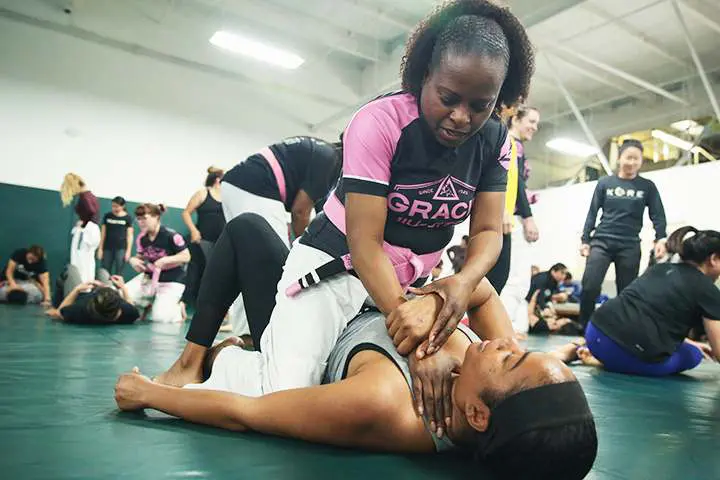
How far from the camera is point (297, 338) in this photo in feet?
4.05

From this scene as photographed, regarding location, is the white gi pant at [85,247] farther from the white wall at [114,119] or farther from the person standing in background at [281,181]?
the person standing in background at [281,181]

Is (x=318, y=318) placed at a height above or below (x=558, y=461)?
above

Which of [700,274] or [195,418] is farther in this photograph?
[700,274]

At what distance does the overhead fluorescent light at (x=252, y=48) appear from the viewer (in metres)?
6.55

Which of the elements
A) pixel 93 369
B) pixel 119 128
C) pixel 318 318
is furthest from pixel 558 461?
pixel 119 128

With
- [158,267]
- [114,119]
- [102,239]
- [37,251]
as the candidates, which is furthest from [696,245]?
[114,119]

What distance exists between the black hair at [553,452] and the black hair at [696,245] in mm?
2029

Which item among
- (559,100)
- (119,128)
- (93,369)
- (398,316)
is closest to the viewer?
(398,316)

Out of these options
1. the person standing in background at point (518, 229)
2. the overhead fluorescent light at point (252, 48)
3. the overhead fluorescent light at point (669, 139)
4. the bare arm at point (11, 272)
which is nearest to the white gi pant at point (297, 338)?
the person standing in background at point (518, 229)

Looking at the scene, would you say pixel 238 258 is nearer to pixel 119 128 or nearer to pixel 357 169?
pixel 357 169

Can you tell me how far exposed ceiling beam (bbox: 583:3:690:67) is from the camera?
7251 millimetres

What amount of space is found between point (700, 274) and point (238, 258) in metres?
2.18

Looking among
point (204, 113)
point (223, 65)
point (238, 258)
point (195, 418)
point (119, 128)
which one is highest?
point (223, 65)

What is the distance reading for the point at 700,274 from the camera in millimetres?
2451
